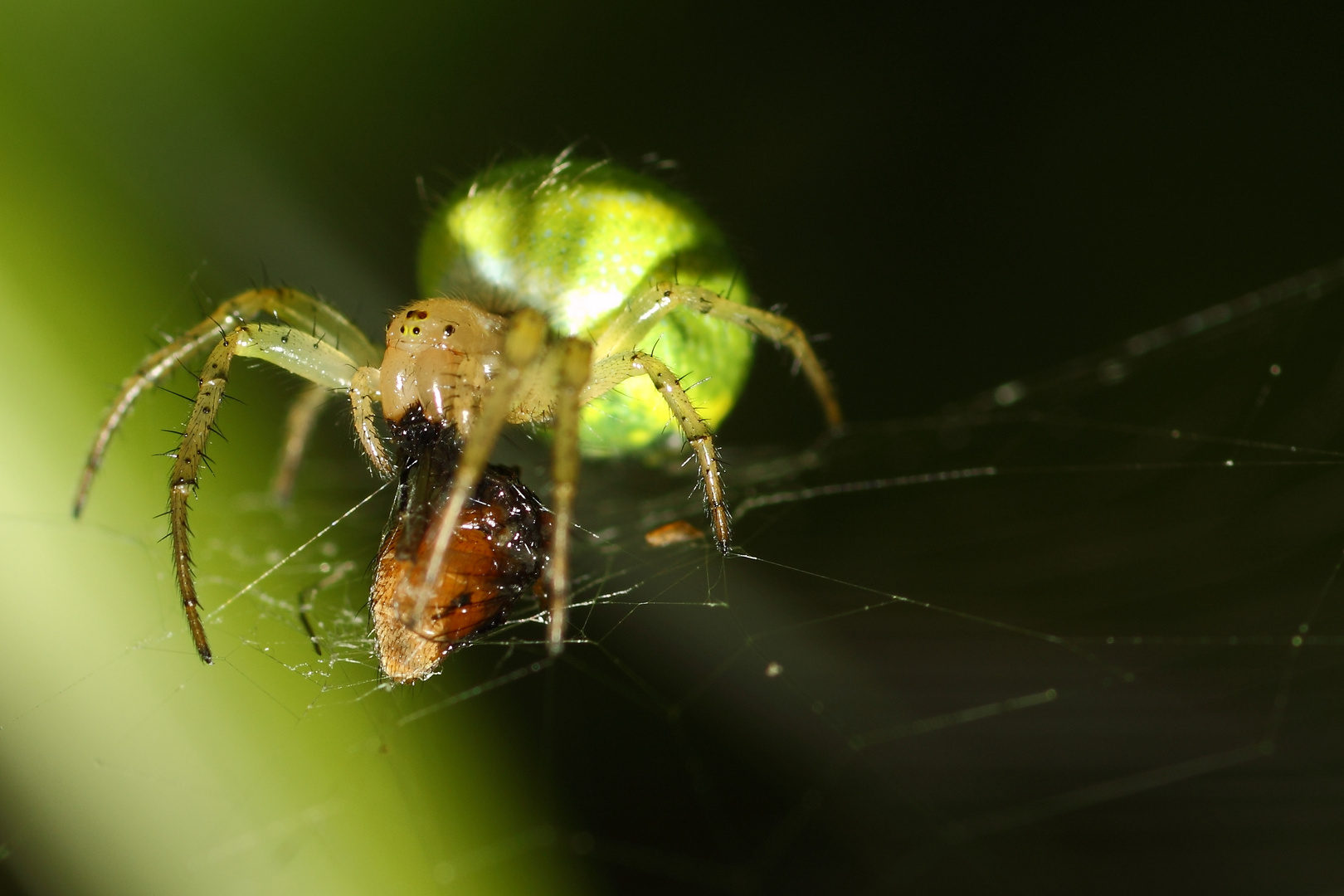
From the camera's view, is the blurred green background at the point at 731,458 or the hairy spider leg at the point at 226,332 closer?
the blurred green background at the point at 731,458

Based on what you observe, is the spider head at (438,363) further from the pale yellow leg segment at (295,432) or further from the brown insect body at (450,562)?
the pale yellow leg segment at (295,432)

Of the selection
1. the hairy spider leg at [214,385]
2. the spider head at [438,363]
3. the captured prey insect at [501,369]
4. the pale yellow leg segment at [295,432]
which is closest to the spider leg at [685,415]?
the captured prey insect at [501,369]

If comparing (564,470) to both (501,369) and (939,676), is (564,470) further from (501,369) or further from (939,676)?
(939,676)

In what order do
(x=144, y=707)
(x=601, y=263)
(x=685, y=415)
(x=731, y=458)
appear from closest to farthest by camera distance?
1. (x=144, y=707)
2. (x=685, y=415)
3. (x=601, y=263)
4. (x=731, y=458)

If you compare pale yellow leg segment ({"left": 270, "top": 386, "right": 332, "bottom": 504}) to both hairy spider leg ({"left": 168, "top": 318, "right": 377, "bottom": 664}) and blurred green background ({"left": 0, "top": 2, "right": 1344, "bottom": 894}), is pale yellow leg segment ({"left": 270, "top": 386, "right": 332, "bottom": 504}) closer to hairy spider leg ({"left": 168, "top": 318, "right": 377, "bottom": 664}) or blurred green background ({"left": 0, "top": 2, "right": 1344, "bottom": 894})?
blurred green background ({"left": 0, "top": 2, "right": 1344, "bottom": 894})

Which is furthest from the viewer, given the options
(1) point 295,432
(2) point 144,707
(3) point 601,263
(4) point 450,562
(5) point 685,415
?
(1) point 295,432

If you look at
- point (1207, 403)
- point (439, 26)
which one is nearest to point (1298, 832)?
point (1207, 403)

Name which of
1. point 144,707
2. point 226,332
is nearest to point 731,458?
point 226,332
